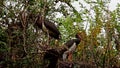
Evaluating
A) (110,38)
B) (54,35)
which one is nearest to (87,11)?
(110,38)

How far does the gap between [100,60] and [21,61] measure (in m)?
3.15

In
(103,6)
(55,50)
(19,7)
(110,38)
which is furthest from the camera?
(103,6)

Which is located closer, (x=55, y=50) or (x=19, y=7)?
(x=55, y=50)

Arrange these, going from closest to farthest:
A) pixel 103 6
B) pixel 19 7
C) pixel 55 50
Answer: pixel 55 50
pixel 19 7
pixel 103 6

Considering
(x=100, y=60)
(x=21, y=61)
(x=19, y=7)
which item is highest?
(x=19, y=7)

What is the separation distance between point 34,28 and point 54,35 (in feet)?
1.48

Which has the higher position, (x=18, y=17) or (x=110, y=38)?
(x=18, y=17)

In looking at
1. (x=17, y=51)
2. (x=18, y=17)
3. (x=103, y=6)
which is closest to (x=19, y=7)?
(x=18, y=17)

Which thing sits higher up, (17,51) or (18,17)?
(18,17)

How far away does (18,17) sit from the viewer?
639cm

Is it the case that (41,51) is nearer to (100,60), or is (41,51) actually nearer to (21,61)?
(21,61)

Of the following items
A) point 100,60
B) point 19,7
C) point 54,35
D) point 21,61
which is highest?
point 19,7

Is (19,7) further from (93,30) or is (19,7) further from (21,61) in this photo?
(93,30)

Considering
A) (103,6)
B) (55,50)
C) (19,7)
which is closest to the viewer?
(55,50)
